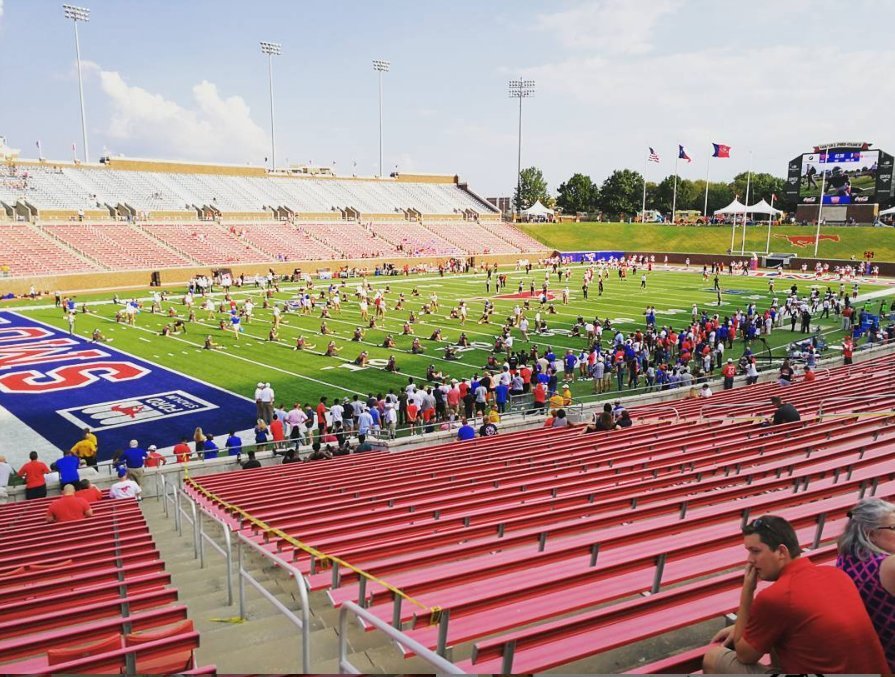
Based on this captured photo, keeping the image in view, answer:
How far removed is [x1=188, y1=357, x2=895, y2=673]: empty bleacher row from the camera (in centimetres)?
362

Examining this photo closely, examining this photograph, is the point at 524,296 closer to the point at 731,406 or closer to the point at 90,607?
the point at 731,406

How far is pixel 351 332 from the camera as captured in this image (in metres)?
30.2

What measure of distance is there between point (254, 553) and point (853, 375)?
15681 millimetres

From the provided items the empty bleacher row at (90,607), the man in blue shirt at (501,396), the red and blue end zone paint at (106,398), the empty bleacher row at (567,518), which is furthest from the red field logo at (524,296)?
the empty bleacher row at (90,607)

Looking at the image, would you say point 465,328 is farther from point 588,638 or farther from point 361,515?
point 588,638

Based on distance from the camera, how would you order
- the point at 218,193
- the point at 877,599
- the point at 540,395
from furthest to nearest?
the point at 218,193 < the point at 540,395 < the point at 877,599

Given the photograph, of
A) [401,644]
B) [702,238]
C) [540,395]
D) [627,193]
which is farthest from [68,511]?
[627,193]

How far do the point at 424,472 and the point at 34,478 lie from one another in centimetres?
741

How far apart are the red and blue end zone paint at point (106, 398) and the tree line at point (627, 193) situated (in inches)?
3324

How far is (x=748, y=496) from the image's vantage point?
6516 millimetres

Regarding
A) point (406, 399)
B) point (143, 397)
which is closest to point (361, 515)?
point (406, 399)

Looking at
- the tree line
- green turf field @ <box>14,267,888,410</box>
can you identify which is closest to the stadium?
green turf field @ <box>14,267,888,410</box>

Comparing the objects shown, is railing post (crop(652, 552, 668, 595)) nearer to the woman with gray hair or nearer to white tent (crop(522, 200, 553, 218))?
the woman with gray hair

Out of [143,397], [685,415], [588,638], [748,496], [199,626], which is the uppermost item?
[588,638]
